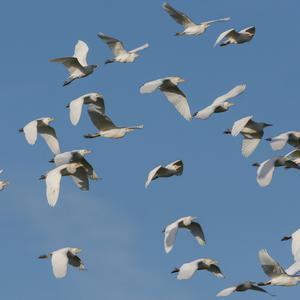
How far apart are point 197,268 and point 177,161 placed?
4.65 m

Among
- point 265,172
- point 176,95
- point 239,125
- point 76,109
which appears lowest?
point 265,172

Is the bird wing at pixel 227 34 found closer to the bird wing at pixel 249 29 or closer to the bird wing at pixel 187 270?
the bird wing at pixel 249 29

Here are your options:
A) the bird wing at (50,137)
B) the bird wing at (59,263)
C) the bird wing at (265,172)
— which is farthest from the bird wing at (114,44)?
the bird wing at (59,263)

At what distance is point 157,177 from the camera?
45062mm

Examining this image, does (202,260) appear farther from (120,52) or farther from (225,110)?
(120,52)

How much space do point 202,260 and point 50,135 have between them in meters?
8.35

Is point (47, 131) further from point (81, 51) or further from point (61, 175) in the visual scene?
point (81, 51)

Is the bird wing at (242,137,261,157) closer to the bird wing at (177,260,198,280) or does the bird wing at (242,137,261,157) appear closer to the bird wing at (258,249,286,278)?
the bird wing at (177,260,198,280)

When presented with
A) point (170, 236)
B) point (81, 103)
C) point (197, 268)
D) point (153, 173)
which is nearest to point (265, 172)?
point (170, 236)

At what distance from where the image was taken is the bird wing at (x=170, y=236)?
4123 centimetres

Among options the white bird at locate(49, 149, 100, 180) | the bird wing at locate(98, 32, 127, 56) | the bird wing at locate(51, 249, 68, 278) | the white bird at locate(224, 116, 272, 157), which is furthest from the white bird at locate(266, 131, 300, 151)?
the bird wing at locate(98, 32, 127, 56)

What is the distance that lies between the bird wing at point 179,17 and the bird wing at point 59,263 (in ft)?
34.3

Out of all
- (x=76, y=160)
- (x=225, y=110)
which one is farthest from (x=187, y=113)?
(x=76, y=160)

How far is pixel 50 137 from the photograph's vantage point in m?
47.6
